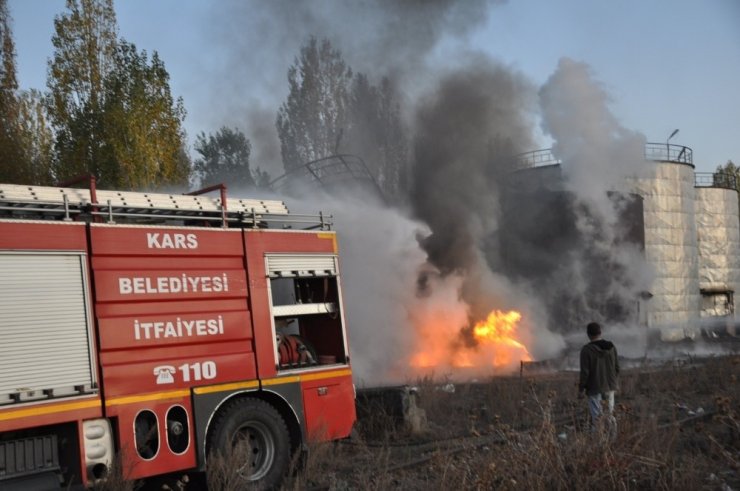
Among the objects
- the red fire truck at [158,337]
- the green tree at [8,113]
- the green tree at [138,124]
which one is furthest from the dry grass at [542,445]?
the green tree at [8,113]

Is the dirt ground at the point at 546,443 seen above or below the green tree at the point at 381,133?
below

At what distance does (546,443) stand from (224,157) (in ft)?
136

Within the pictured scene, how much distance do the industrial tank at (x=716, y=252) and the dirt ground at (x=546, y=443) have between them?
26098 mm

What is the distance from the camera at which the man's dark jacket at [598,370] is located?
8.89 meters

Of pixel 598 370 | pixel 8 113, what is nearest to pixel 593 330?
pixel 598 370

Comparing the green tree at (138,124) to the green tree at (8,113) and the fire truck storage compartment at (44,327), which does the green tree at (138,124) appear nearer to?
the green tree at (8,113)

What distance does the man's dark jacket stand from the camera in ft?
29.2

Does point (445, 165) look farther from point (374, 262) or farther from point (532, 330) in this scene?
point (374, 262)

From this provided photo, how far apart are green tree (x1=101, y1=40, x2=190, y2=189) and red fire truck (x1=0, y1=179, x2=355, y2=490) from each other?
43.7ft

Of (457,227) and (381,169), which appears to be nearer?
(457,227)

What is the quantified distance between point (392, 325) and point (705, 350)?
13.6 metres

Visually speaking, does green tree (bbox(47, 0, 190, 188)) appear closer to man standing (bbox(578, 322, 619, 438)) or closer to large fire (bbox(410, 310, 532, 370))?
large fire (bbox(410, 310, 532, 370))

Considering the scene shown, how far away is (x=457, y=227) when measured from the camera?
25.7 metres

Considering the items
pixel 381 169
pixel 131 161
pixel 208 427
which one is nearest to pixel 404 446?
pixel 208 427
